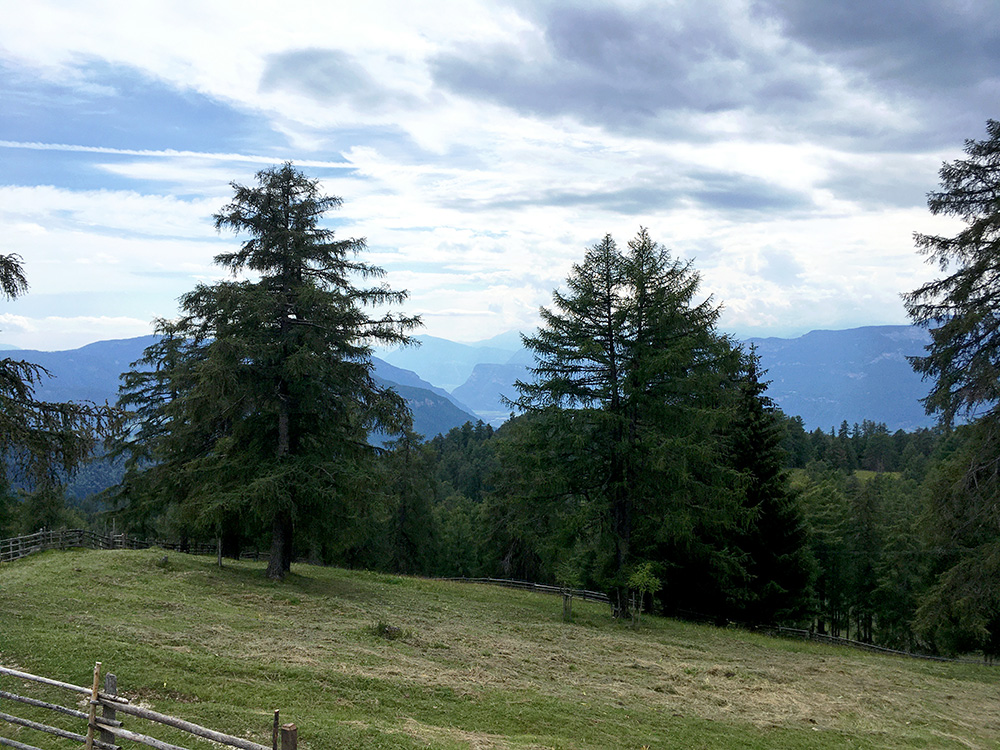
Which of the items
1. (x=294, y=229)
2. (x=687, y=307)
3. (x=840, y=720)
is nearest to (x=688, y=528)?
(x=687, y=307)

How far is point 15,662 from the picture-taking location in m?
11.0

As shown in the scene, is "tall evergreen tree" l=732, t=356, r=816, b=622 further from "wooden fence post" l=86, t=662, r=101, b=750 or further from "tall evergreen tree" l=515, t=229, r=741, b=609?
"wooden fence post" l=86, t=662, r=101, b=750

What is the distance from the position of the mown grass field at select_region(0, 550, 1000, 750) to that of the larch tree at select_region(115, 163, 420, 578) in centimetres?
304

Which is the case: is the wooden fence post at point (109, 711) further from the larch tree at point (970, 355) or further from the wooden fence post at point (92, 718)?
the larch tree at point (970, 355)

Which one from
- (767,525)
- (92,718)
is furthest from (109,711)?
(767,525)

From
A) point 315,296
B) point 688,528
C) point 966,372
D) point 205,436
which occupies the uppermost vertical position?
point 315,296

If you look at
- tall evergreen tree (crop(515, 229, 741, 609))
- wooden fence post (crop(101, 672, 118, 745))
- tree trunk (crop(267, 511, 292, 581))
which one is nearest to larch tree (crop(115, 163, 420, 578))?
tree trunk (crop(267, 511, 292, 581))

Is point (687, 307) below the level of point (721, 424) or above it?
above

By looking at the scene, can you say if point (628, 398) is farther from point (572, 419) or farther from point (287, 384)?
point (287, 384)

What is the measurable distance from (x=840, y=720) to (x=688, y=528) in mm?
9348

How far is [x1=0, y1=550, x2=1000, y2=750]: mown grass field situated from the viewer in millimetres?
10312

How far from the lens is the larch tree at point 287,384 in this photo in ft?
70.9

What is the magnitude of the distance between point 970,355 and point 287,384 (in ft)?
66.3

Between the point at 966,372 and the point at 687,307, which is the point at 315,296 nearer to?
the point at 687,307
